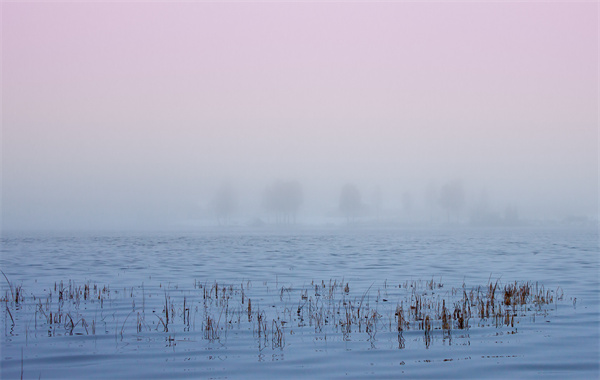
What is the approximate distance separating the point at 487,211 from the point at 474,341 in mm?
160412

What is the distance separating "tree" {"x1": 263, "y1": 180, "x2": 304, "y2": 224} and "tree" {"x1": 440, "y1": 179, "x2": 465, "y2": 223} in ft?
137

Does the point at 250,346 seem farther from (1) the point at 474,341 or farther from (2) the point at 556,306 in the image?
(2) the point at 556,306

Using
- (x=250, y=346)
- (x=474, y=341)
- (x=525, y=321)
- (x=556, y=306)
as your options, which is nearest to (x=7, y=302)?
(x=250, y=346)

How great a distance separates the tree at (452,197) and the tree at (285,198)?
41820mm

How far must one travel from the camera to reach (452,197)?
169 metres

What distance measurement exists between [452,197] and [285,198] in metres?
48.9

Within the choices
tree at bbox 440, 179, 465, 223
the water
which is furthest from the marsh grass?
tree at bbox 440, 179, 465, 223

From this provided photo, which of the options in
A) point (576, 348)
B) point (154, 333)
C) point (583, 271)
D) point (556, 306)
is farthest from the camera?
point (583, 271)

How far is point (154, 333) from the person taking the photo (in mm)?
12125

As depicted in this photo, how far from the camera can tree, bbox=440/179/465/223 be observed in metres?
169

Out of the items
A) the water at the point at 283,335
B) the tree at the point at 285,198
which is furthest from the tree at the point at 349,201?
the water at the point at 283,335

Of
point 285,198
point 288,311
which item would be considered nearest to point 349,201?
point 285,198

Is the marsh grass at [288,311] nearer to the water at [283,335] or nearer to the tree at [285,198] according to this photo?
the water at [283,335]

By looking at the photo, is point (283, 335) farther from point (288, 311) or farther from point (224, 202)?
point (224, 202)
